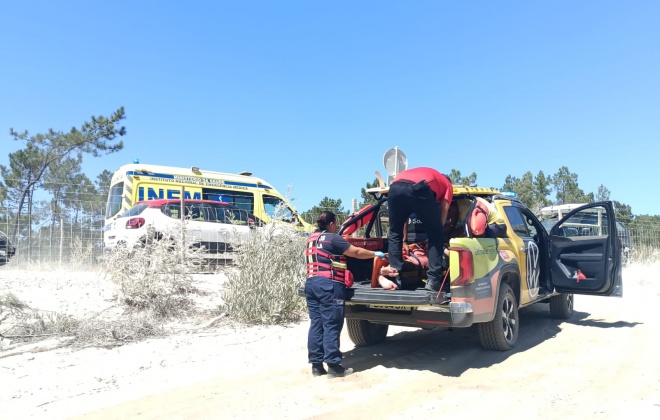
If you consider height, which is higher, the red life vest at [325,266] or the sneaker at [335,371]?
the red life vest at [325,266]

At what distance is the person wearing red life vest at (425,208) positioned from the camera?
5.47 m

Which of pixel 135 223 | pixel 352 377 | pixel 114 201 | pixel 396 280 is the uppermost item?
pixel 114 201

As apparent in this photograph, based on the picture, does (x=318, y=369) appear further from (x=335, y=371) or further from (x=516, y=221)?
(x=516, y=221)

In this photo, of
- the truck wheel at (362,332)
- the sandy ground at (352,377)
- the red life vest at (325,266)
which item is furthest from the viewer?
the truck wheel at (362,332)

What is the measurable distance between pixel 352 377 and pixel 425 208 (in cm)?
189

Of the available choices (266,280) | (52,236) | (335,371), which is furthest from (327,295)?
(52,236)

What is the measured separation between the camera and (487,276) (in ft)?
18.1

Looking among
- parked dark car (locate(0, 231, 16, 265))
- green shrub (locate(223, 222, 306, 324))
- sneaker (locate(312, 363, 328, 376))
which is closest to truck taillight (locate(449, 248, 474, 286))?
sneaker (locate(312, 363, 328, 376))

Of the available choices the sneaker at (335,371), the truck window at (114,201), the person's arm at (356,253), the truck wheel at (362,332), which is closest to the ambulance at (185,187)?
the truck window at (114,201)

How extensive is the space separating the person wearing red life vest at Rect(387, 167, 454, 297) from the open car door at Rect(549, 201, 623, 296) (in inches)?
98.9

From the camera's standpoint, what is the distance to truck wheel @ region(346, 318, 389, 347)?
6532 millimetres

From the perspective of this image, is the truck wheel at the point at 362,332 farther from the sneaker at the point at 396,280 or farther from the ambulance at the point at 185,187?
the ambulance at the point at 185,187

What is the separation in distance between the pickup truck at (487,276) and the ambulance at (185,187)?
638 cm

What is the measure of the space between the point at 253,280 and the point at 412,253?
111 inches
